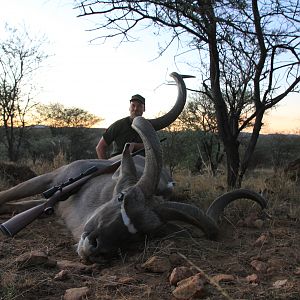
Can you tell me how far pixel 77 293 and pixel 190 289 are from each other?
589 millimetres

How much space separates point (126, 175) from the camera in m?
4.01

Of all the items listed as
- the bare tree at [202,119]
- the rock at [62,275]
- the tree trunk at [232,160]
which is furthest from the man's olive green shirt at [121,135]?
the bare tree at [202,119]

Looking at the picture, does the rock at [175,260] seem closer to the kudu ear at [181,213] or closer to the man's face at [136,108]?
the kudu ear at [181,213]

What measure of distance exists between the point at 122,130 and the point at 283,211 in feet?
8.72

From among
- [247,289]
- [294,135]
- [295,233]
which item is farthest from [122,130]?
[294,135]

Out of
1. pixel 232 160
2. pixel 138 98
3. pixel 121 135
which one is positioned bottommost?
pixel 232 160

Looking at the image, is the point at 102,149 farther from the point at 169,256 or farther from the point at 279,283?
the point at 279,283

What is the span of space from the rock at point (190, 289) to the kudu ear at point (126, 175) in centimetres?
140

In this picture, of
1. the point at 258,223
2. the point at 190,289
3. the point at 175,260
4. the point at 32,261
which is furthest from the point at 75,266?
the point at 258,223

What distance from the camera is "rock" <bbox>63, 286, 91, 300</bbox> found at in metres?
2.53

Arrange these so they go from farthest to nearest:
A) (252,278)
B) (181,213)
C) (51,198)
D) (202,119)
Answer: (202,119) < (51,198) < (181,213) < (252,278)

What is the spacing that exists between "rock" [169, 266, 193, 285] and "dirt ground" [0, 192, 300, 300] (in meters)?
0.04

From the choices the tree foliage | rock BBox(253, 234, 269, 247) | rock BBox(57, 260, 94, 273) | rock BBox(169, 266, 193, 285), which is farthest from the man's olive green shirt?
A: the tree foliage

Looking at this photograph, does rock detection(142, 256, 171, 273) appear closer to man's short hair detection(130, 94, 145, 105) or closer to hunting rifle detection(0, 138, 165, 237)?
hunting rifle detection(0, 138, 165, 237)
